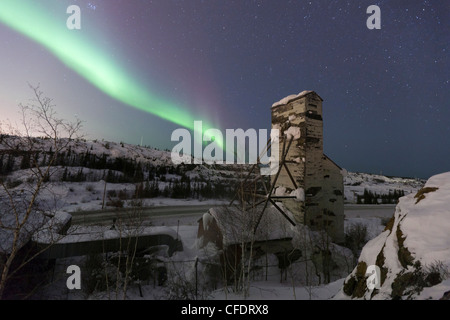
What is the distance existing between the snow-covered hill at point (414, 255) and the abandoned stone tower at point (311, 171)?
6092mm

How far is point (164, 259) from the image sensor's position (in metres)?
9.59

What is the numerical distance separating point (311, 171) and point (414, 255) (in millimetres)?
7723

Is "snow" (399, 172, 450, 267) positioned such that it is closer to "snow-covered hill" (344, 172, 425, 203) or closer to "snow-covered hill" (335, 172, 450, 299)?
"snow-covered hill" (335, 172, 450, 299)

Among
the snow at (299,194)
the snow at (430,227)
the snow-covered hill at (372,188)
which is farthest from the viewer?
the snow-covered hill at (372,188)

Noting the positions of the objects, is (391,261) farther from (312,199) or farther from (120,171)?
(120,171)

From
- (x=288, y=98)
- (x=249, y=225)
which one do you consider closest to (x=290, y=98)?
(x=288, y=98)

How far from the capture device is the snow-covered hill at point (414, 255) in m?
2.50

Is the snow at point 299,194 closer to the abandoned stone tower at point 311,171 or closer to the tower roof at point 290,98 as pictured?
the abandoned stone tower at point 311,171

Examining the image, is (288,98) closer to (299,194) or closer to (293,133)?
(293,133)

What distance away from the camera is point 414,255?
296 centimetres

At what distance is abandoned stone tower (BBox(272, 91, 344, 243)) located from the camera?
33.8ft

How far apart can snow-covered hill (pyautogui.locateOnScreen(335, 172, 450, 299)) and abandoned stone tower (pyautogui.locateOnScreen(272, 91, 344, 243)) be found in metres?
6.09

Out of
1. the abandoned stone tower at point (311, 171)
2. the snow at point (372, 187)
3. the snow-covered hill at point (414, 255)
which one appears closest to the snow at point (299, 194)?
the abandoned stone tower at point (311, 171)
